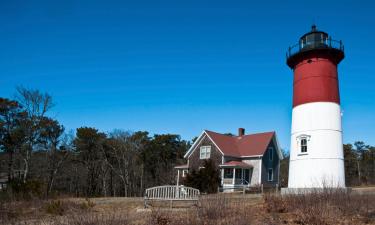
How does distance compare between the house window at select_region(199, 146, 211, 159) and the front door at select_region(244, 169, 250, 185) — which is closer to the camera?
the front door at select_region(244, 169, 250, 185)

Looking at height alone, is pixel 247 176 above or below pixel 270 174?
below

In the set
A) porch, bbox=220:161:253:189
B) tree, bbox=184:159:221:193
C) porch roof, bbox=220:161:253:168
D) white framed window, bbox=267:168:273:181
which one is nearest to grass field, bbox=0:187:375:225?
tree, bbox=184:159:221:193

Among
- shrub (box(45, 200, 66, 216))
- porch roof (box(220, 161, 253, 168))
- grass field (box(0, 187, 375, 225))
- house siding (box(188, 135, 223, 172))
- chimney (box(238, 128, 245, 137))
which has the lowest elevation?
shrub (box(45, 200, 66, 216))

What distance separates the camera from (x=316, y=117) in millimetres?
18734

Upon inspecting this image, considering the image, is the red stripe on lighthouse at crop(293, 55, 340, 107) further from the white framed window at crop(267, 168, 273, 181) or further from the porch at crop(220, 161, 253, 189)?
the white framed window at crop(267, 168, 273, 181)

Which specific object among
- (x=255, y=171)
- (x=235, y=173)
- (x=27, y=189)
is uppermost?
(x=255, y=171)

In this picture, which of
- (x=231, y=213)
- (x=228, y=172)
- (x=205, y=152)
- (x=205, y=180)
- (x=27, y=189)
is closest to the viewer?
(x=231, y=213)

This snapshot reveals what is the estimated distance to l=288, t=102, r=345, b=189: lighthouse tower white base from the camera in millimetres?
18062

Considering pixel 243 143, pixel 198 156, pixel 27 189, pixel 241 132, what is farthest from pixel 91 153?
pixel 27 189

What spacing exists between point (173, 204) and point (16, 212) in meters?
5.85

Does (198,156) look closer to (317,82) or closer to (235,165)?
(235,165)

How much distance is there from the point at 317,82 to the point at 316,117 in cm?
214

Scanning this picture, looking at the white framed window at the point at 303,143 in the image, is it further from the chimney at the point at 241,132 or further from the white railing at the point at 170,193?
the chimney at the point at 241,132

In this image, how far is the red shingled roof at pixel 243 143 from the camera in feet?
110
